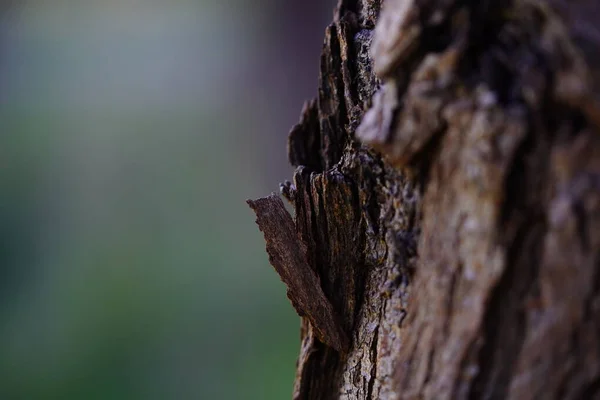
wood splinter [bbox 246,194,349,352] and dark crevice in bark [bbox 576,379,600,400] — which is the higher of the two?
wood splinter [bbox 246,194,349,352]

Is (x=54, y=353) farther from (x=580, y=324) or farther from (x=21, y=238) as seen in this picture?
(x=580, y=324)

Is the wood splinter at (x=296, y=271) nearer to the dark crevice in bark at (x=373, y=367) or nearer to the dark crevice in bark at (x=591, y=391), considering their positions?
the dark crevice in bark at (x=373, y=367)

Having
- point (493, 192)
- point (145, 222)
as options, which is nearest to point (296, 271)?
point (493, 192)

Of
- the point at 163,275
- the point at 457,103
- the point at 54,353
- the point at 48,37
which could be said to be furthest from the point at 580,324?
the point at 48,37

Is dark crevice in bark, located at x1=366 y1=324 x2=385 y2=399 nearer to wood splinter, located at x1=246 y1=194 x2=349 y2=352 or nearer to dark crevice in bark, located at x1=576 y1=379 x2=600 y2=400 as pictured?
wood splinter, located at x1=246 y1=194 x2=349 y2=352

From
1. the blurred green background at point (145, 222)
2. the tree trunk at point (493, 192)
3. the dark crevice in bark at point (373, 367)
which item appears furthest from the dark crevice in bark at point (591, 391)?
the blurred green background at point (145, 222)

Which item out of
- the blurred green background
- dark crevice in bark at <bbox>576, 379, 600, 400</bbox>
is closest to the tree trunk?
dark crevice in bark at <bbox>576, 379, 600, 400</bbox>

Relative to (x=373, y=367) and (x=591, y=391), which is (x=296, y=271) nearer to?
(x=373, y=367)

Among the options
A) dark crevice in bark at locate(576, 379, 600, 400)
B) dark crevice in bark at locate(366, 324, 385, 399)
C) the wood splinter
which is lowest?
dark crevice in bark at locate(576, 379, 600, 400)

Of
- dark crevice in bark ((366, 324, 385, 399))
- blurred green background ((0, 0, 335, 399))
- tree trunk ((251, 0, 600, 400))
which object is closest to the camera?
tree trunk ((251, 0, 600, 400))

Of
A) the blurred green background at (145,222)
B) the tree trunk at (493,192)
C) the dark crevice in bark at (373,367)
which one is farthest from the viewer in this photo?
the blurred green background at (145,222)

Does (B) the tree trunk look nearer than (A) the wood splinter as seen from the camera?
Yes
